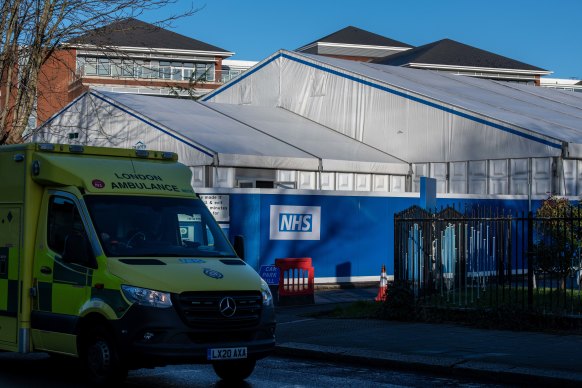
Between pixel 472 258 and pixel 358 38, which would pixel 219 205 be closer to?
pixel 472 258

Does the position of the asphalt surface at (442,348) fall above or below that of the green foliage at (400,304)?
below

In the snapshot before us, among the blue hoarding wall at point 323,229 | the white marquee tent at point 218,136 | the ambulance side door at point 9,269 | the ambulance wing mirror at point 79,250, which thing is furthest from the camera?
the white marquee tent at point 218,136

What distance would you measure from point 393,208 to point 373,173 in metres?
8.09

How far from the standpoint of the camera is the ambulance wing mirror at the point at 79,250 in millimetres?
10641

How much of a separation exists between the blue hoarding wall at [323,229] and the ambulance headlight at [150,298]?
12.0 meters

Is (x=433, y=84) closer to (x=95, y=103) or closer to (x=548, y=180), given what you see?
(x=548, y=180)

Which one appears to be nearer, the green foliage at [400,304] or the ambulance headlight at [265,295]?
the ambulance headlight at [265,295]

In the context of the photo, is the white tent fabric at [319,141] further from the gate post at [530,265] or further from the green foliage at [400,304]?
the gate post at [530,265]

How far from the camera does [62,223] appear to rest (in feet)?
36.8

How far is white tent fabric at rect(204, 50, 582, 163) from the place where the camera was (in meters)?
30.7

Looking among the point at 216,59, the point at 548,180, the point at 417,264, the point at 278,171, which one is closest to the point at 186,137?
the point at 278,171

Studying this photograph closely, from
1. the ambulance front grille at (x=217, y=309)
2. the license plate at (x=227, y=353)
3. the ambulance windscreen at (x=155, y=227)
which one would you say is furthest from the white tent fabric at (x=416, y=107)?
the license plate at (x=227, y=353)

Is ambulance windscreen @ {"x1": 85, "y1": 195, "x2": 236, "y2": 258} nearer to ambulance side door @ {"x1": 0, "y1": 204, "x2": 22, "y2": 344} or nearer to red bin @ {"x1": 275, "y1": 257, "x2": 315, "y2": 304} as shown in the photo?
ambulance side door @ {"x1": 0, "y1": 204, "x2": 22, "y2": 344}

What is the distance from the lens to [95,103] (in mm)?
34812
